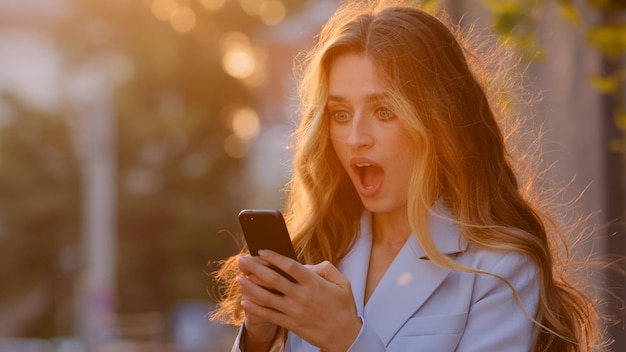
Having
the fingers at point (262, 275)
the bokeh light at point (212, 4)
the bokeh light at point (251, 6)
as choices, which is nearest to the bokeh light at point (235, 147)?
the bokeh light at point (251, 6)

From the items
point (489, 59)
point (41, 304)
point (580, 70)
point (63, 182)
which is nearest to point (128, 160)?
point (63, 182)

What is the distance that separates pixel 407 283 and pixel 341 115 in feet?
1.71

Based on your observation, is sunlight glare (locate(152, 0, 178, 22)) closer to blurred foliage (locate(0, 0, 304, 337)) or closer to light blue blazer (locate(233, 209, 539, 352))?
blurred foliage (locate(0, 0, 304, 337))

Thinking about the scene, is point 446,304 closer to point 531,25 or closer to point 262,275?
point 262,275

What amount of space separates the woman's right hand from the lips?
466 millimetres

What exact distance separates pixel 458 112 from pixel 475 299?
1.82 ft

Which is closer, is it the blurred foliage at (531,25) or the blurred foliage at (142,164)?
the blurred foliage at (531,25)

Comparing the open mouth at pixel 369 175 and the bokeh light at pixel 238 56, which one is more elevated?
the open mouth at pixel 369 175

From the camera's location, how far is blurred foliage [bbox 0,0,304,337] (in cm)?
2656

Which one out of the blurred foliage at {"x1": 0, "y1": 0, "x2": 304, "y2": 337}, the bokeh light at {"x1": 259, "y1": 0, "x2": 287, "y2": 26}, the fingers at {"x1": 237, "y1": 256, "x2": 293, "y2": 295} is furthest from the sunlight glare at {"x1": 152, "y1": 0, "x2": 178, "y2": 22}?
the fingers at {"x1": 237, "y1": 256, "x2": 293, "y2": 295}

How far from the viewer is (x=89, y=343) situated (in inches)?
871

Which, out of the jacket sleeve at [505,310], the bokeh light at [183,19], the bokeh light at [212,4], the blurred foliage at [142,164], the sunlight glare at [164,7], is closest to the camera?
the jacket sleeve at [505,310]

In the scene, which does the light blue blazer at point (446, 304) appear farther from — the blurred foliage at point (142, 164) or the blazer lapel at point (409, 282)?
the blurred foliage at point (142, 164)

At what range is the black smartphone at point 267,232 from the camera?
3484 mm
